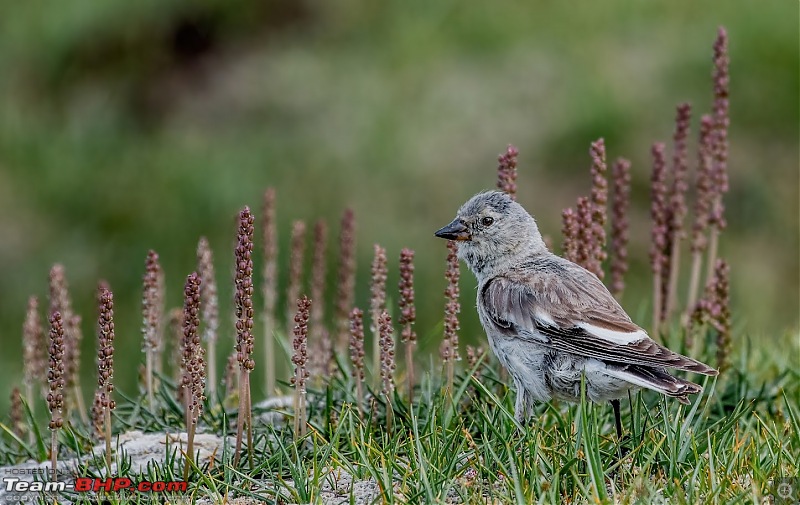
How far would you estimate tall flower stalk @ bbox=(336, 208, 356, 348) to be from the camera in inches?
255

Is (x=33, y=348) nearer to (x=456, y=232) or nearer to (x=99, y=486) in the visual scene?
(x=99, y=486)

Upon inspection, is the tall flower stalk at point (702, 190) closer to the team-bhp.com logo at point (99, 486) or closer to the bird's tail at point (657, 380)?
the bird's tail at point (657, 380)

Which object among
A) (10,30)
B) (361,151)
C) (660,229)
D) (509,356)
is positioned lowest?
(509,356)

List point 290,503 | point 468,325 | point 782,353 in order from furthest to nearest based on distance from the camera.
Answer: point 468,325, point 782,353, point 290,503

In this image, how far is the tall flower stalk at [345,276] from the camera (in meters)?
6.48

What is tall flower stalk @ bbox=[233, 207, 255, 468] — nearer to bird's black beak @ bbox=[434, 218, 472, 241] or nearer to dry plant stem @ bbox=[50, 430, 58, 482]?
dry plant stem @ bbox=[50, 430, 58, 482]

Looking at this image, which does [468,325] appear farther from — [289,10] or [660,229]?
[289,10]

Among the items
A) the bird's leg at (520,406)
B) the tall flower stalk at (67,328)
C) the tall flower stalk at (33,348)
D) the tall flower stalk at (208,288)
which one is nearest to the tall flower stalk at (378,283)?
the bird's leg at (520,406)

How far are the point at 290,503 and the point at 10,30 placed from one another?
29.4 ft

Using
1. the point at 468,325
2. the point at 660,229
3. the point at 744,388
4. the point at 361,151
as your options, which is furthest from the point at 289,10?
the point at 744,388

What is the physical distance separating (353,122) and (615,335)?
6898 mm

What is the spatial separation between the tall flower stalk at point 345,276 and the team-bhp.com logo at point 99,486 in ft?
6.66

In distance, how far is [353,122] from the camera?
11555mm

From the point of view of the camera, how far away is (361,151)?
37.1ft
